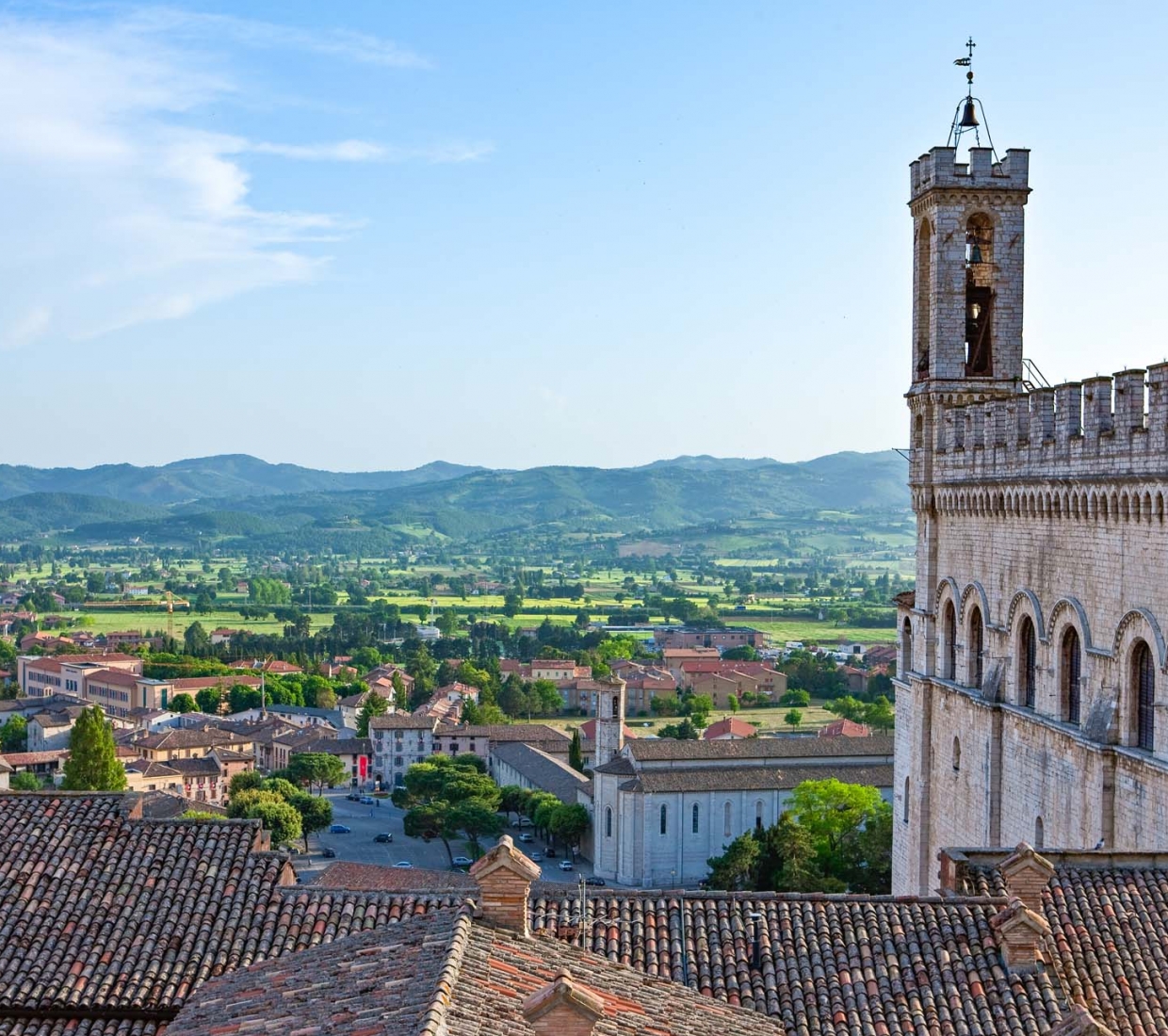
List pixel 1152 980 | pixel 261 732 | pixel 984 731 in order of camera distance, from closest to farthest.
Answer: pixel 1152 980 → pixel 984 731 → pixel 261 732

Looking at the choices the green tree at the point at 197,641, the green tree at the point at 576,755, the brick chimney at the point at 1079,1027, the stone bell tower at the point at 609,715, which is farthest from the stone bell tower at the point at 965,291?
the green tree at the point at 197,641

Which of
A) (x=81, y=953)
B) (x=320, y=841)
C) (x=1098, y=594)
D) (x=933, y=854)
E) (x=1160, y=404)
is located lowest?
(x=320, y=841)

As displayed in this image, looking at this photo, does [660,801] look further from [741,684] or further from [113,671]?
[113,671]

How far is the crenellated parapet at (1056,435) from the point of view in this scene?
19.0 meters

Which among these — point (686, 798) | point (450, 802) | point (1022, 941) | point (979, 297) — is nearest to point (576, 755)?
point (450, 802)

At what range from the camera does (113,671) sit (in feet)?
439

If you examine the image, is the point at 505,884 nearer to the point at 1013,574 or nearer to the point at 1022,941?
the point at 1022,941

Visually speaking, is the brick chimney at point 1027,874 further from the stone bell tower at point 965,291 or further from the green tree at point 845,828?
the green tree at point 845,828

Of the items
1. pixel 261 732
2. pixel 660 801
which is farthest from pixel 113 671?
pixel 660 801

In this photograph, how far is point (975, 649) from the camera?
87.1ft

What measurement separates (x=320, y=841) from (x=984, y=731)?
51261mm

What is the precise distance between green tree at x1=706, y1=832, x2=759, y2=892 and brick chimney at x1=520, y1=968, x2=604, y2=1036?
42490 mm

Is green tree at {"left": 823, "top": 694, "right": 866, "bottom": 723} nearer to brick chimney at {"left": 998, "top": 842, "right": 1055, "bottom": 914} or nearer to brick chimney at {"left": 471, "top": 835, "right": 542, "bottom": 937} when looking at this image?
brick chimney at {"left": 998, "top": 842, "right": 1055, "bottom": 914}

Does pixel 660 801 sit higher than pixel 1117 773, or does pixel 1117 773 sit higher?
pixel 1117 773
